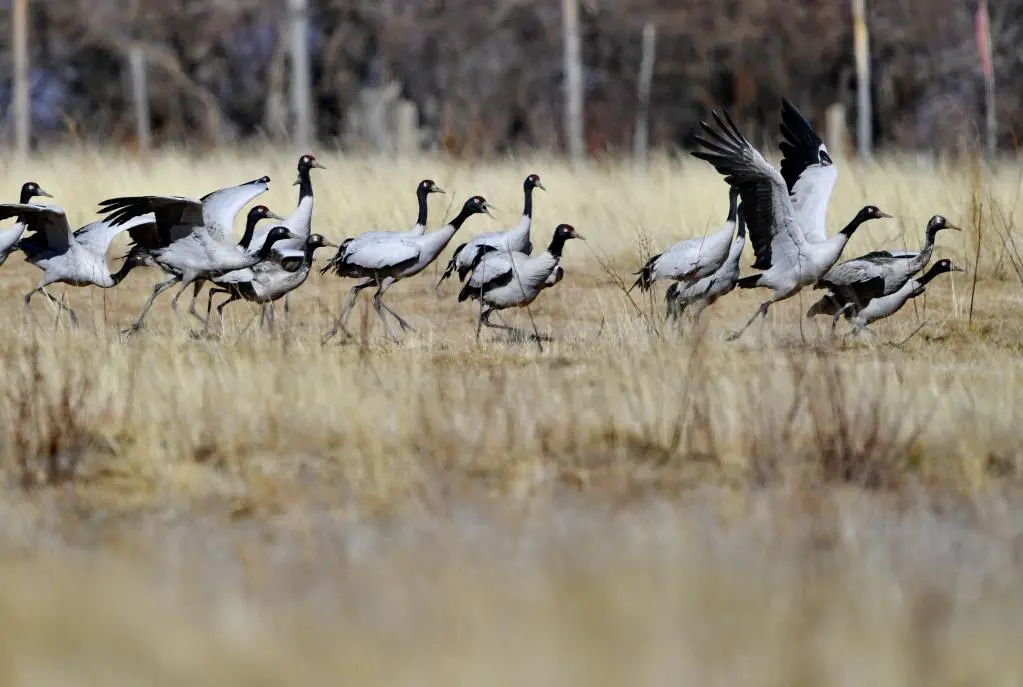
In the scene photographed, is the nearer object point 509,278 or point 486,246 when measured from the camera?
point 509,278

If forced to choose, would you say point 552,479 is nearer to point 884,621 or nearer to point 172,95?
point 884,621

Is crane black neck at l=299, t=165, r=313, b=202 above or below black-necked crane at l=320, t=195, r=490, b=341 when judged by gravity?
above

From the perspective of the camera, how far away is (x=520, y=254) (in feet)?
37.8

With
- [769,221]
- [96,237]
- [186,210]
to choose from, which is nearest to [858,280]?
[769,221]

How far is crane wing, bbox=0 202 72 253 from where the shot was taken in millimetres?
11023

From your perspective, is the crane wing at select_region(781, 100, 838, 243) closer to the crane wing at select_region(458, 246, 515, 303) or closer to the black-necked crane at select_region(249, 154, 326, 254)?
the crane wing at select_region(458, 246, 515, 303)

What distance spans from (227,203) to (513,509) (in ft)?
19.4

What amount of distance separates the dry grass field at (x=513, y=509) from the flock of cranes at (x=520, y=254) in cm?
37

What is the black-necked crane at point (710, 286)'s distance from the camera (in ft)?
37.7

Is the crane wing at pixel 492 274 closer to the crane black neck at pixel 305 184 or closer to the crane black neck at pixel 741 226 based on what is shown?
the crane black neck at pixel 741 226

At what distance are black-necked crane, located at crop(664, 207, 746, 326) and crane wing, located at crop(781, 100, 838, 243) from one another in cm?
40

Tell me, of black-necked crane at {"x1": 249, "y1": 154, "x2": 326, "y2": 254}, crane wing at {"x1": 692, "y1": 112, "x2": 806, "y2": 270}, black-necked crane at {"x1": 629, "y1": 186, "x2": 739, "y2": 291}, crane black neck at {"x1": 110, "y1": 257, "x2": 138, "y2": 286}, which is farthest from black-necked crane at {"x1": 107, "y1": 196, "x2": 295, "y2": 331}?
crane wing at {"x1": 692, "y1": 112, "x2": 806, "y2": 270}

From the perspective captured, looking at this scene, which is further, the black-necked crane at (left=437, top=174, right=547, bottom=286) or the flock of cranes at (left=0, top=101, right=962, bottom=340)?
the black-necked crane at (left=437, top=174, right=547, bottom=286)

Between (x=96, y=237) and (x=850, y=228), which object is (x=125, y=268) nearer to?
(x=96, y=237)
